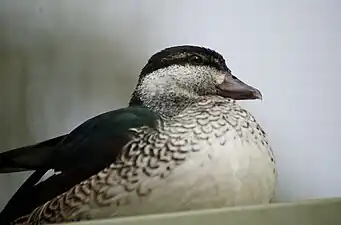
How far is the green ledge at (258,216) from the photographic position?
1.48 feet

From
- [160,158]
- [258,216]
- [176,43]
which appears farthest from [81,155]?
[176,43]

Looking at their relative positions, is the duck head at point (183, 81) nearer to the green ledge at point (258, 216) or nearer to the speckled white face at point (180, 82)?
the speckled white face at point (180, 82)

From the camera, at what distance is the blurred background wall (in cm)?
78

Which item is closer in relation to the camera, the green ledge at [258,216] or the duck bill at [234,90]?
the green ledge at [258,216]

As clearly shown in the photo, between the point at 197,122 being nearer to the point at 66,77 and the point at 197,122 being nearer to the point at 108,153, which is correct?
the point at 108,153

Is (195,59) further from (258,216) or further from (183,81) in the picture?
(258,216)

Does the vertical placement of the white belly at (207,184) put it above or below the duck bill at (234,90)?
below

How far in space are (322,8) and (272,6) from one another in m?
0.11

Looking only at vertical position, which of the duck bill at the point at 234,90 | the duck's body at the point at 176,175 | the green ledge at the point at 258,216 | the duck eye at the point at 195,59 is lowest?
the green ledge at the point at 258,216

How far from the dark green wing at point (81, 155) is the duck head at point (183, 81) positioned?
0.10 ft

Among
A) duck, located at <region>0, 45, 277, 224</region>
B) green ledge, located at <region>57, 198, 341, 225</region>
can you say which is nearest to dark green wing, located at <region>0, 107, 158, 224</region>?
duck, located at <region>0, 45, 277, 224</region>

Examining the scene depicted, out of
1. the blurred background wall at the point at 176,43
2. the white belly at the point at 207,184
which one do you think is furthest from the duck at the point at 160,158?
the blurred background wall at the point at 176,43

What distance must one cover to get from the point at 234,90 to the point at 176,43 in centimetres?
25

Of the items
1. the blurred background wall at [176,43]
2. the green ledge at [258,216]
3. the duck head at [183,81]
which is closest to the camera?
the green ledge at [258,216]
